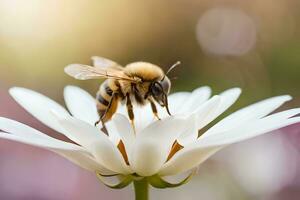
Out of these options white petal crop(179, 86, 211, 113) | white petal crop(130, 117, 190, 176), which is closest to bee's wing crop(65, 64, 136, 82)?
white petal crop(179, 86, 211, 113)

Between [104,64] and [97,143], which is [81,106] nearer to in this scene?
[104,64]

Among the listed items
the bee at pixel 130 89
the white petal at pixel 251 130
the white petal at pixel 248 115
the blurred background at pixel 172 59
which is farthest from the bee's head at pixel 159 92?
the blurred background at pixel 172 59

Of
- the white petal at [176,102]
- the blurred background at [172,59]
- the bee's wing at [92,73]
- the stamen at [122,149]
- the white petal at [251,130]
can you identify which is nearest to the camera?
the white petal at [251,130]

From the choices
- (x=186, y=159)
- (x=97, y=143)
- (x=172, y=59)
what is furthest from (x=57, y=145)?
(x=172, y=59)

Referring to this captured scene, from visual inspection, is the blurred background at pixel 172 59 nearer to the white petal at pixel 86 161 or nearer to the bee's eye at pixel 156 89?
the bee's eye at pixel 156 89

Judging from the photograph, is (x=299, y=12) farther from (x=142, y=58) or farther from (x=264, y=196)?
(x=264, y=196)
